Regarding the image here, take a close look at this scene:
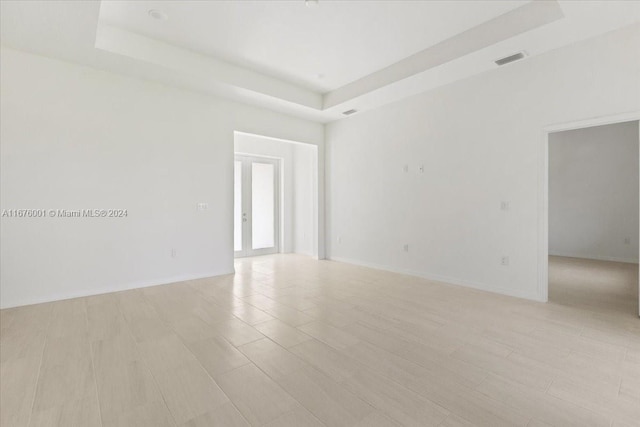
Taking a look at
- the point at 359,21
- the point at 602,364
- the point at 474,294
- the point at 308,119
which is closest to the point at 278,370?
the point at 602,364

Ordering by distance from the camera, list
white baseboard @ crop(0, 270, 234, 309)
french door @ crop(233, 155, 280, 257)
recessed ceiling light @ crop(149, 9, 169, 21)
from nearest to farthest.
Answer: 1. recessed ceiling light @ crop(149, 9, 169, 21)
2. white baseboard @ crop(0, 270, 234, 309)
3. french door @ crop(233, 155, 280, 257)

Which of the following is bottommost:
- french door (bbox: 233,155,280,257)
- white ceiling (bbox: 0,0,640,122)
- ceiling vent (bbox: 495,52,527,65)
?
french door (bbox: 233,155,280,257)

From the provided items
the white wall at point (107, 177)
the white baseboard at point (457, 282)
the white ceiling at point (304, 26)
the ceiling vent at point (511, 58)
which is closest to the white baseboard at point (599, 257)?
the white baseboard at point (457, 282)

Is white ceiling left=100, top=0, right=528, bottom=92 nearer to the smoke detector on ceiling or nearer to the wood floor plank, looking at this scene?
the smoke detector on ceiling

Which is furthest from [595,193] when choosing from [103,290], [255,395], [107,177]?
[103,290]

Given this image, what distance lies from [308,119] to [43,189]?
4.45 m

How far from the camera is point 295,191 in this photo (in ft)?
25.6

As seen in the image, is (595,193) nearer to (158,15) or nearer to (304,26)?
(304,26)

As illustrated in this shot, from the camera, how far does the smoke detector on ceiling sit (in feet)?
11.9

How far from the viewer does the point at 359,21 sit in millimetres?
3436

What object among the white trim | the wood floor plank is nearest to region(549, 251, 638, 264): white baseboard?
the white trim

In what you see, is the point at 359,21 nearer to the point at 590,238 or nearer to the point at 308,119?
the point at 308,119

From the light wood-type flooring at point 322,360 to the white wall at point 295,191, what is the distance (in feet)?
11.7

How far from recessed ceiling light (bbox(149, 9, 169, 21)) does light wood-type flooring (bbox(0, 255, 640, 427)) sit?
3275 millimetres
